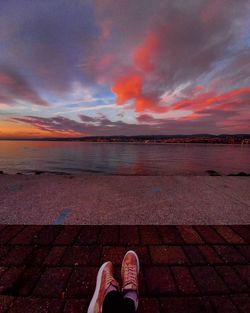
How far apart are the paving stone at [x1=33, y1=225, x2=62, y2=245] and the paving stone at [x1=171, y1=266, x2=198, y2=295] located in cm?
149

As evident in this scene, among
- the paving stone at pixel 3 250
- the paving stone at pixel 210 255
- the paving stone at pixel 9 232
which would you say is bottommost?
the paving stone at pixel 210 255

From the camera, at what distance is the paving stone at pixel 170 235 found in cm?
231

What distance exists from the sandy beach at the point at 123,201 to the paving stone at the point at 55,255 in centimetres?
68

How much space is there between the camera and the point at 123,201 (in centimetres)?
376

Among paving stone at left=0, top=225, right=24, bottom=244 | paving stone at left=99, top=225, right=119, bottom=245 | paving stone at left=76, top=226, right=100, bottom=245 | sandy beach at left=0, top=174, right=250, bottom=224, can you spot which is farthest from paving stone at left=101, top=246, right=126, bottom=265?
paving stone at left=0, top=225, right=24, bottom=244

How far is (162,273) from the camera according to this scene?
5.87 ft

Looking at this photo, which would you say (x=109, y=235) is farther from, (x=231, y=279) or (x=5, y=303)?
(x=231, y=279)

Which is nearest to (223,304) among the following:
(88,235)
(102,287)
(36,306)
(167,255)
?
(167,255)

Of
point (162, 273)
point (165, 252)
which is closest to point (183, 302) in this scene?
point (162, 273)

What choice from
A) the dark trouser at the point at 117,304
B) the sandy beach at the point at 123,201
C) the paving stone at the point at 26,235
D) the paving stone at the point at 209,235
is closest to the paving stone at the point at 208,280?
the paving stone at the point at 209,235

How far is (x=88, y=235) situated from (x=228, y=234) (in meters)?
1.88

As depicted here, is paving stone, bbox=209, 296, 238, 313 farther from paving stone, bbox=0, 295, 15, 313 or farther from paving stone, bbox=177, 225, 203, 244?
paving stone, bbox=0, 295, 15, 313

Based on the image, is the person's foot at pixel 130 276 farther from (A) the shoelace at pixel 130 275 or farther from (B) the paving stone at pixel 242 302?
(B) the paving stone at pixel 242 302

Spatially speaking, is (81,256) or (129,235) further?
(129,235)
